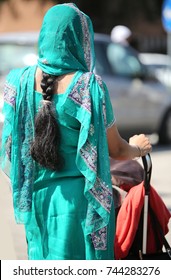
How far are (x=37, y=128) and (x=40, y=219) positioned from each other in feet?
1.46

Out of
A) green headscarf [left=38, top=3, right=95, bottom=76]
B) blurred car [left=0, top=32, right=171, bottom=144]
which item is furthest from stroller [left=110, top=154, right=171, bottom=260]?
blurred car [left=0, top=32, right=171, bottom=144]

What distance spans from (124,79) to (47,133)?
9.35 metres

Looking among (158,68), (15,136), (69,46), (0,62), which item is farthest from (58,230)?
(158,68)

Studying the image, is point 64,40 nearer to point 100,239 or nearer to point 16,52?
point 100,239

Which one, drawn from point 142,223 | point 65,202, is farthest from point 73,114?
point 142,223

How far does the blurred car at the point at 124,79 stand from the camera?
12.7 meters

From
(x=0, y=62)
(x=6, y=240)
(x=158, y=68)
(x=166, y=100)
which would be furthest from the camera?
(x=158, y=68)

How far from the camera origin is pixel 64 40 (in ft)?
12.2

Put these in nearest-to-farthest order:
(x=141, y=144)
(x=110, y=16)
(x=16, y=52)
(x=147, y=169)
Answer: (x=141, y=144) → (x=147, y=169) → (x=16, y=52) → (x=110, y=16)

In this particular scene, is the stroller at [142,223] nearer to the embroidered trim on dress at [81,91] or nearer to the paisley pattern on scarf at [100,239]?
the paisley pattern on scarf at [100,239]

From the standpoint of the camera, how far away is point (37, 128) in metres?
3.81

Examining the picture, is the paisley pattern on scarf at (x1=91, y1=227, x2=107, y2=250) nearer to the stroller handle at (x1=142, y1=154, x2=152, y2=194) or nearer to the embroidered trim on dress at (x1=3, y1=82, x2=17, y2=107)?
the stroller handle at (x1=142, y1=154, x2=152, y2=194)
